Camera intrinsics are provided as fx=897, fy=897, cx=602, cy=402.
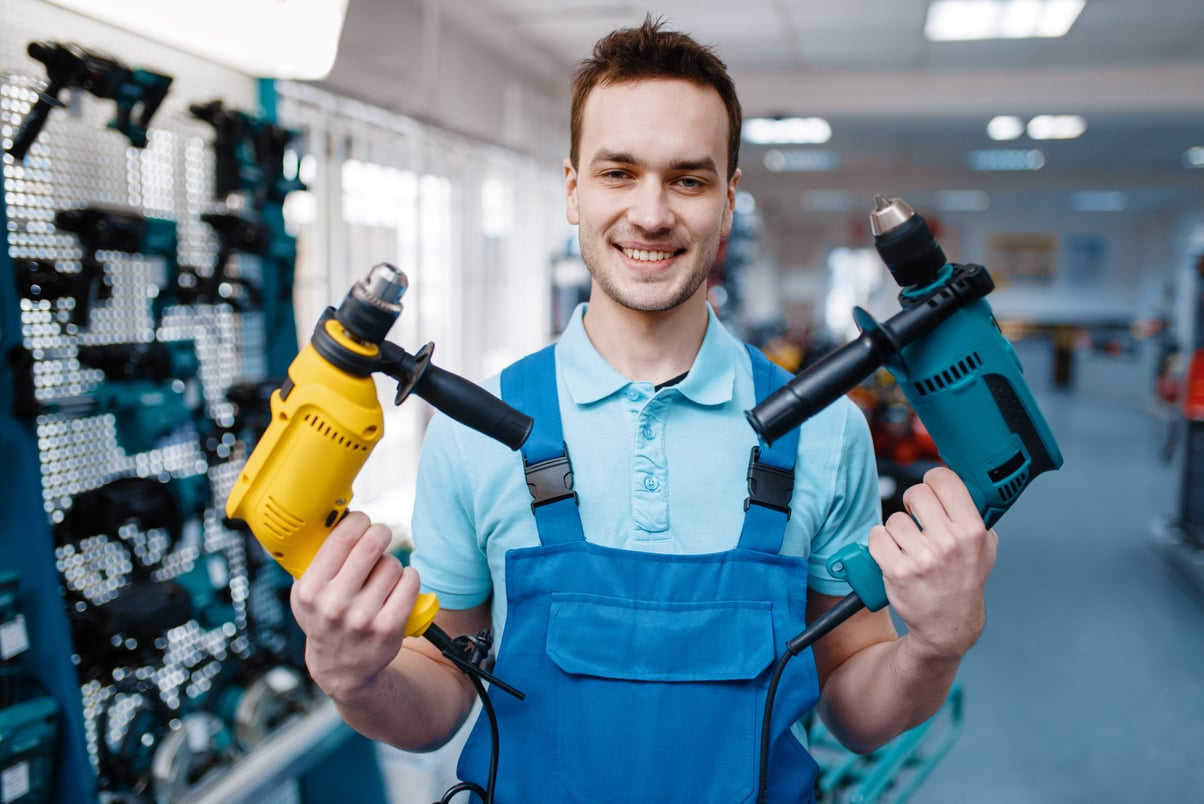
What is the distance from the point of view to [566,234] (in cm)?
646

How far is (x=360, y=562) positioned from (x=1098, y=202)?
19249 millimetres

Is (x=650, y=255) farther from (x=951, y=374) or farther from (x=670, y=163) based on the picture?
(x=951, y=374)

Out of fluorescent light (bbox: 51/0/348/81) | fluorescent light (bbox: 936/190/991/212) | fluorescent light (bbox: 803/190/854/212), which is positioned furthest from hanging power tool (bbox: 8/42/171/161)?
fluorescent light (bbox: 936/190/991/212)

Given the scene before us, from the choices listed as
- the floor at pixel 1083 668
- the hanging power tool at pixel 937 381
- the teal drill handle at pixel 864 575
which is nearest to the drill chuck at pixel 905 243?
the hanging power tool at pixel 937 381

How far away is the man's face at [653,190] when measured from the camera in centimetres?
113

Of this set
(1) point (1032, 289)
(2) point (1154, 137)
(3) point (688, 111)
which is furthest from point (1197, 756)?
(1) point (1032, 289)

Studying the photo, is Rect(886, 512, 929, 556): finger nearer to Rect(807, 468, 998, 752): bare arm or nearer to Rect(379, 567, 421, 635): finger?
Rect(807, 468, 998, 752): bare arm

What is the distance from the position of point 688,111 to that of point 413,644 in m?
0.77

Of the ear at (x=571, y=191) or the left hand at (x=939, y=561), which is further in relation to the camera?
the ear at (x=571, y=191)

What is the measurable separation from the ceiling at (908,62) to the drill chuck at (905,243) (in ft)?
10.4

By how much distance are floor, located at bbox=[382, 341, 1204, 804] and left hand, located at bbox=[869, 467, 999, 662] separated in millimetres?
2164

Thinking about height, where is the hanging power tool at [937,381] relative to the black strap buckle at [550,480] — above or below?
above

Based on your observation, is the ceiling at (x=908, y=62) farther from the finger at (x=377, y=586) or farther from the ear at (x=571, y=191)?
the finger at (x=377, y=586)

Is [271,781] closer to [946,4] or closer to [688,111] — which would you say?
[688,111]
